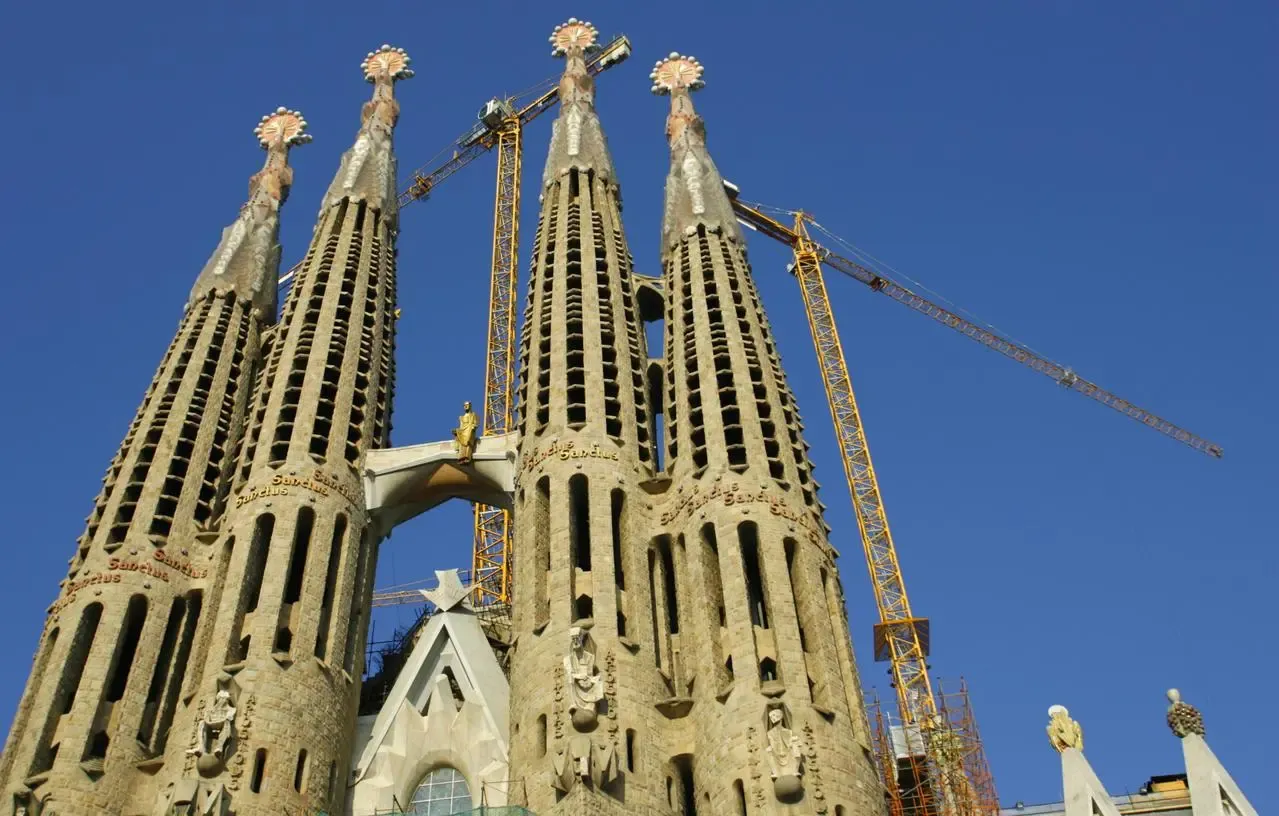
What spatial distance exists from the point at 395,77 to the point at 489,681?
2843 cm

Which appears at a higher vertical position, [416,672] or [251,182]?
[251,182]

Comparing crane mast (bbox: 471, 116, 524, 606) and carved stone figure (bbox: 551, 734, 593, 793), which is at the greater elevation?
crane mast (bbox: 471, 116, 524, 606)

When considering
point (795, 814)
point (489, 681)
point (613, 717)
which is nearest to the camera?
point (795, 814)

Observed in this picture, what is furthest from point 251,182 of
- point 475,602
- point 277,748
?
point 277,748

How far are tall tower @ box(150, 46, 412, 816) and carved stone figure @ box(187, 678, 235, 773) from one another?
0.03 metres

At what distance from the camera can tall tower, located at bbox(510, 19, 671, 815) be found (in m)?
31.4

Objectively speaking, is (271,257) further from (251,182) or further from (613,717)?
(613,717)

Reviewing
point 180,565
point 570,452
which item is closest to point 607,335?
point 570,452

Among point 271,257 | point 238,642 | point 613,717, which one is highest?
point 271,257

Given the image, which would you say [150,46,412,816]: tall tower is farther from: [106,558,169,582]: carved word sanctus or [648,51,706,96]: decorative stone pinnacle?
[648,51,706,96]: decorative stone pinnacle

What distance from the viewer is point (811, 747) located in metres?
30.5

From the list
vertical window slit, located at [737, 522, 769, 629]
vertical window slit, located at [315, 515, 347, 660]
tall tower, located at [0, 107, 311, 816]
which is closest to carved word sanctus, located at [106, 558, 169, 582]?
tall tower, located at [0, 107, 311, 816]

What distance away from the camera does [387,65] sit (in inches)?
2311

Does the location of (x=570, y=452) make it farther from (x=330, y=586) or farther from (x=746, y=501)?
(x=330, y=586)
